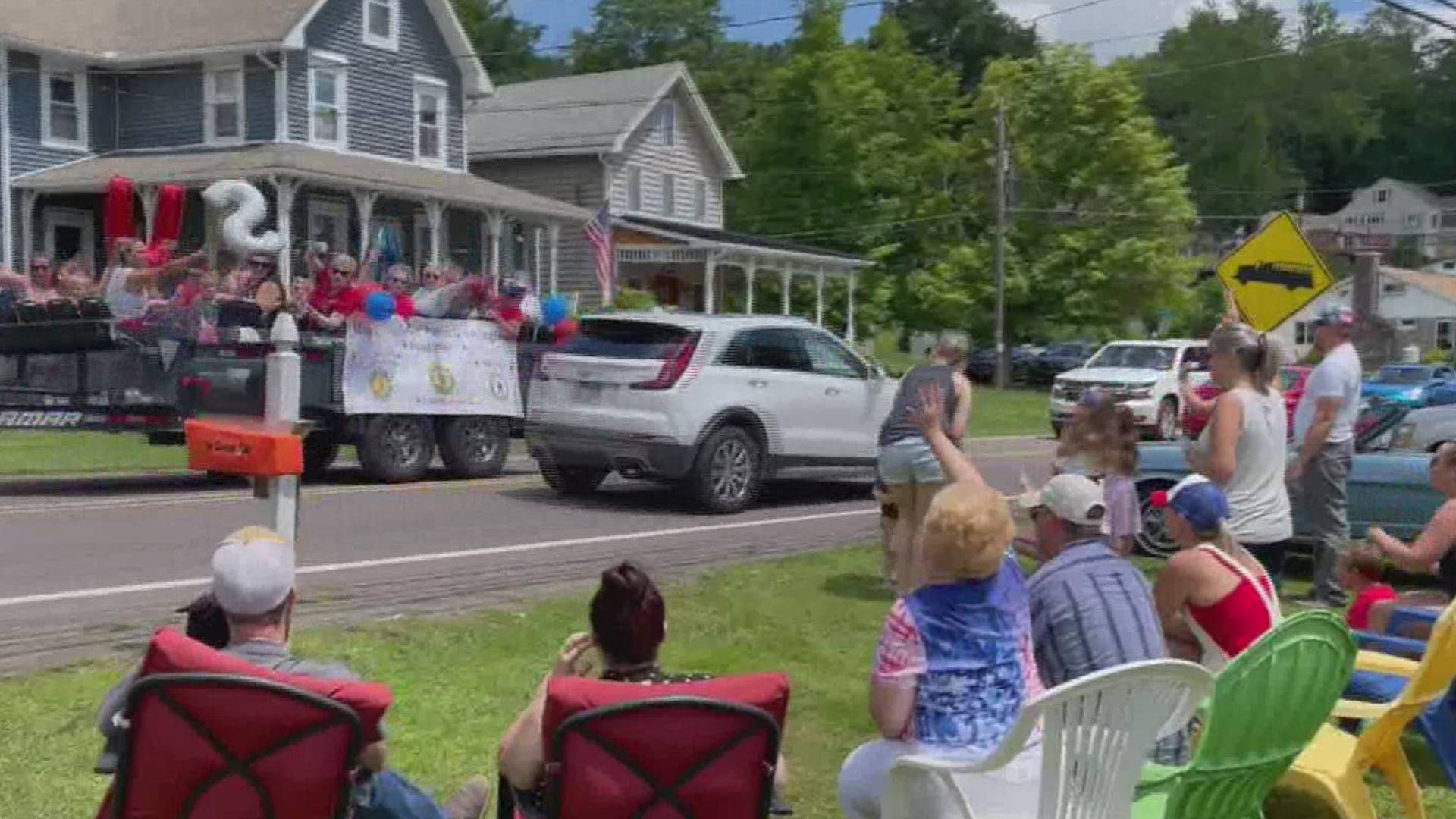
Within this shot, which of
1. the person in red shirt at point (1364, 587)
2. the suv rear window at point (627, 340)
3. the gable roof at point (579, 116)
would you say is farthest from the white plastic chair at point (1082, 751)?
the gable roof at point (579, 116)

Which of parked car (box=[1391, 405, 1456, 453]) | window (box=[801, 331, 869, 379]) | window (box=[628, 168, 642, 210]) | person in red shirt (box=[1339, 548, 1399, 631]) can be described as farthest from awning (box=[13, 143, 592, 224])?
person in red shirt (box=[1339, 548, 1399, 631])

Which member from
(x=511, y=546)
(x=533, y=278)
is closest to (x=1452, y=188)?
(x=533, y=278)

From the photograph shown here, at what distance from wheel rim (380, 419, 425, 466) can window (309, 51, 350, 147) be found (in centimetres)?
1677

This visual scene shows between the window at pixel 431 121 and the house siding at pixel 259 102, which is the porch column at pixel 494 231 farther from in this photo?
the house siding at pixel 259 102

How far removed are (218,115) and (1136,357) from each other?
723 inches

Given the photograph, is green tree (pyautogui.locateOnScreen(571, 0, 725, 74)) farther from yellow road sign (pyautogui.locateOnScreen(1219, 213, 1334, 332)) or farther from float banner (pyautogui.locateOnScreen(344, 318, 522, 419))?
yellow road sign (pyautogui.locateOnScreen(1219, 213, 1334, 332))

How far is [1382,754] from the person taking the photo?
5152 millimetres

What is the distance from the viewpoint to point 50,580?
1004cm

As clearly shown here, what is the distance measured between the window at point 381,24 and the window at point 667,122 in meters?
10.2

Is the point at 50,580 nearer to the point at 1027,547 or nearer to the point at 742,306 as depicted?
the point at 1027,547

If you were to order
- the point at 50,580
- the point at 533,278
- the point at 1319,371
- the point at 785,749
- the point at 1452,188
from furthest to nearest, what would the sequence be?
1. the point at 1452,188
2. the point at 533,278
3. the point at 50,580
4. the point at 1319,371
5. the point at 785,749

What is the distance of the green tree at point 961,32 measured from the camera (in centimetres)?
7944

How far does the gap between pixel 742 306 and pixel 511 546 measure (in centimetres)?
3435

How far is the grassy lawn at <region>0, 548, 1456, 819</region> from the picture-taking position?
6.02 meters
